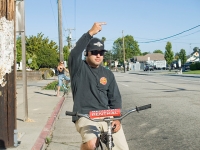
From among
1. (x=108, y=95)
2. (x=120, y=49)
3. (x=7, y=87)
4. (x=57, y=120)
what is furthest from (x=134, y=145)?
(x=120, y=49)

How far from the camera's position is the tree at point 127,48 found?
141625 millimetres

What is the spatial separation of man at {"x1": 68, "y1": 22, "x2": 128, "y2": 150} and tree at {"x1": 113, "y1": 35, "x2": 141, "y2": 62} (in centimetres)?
13610

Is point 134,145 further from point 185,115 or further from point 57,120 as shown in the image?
point 57,120

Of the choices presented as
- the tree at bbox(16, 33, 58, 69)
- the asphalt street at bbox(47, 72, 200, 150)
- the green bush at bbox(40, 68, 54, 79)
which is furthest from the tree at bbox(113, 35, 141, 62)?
the asphalt street at bbox(47, 72, 200, 150)

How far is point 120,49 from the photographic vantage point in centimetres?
14150

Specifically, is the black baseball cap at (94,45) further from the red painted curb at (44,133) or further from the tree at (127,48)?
the tree at (127,48)

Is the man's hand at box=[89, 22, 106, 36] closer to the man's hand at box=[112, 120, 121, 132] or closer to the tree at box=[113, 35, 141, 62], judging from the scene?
the man's hand at box=[112, 120, 121, 132]

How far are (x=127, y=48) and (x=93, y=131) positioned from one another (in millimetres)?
140155

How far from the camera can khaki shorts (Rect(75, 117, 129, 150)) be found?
11.8 feet

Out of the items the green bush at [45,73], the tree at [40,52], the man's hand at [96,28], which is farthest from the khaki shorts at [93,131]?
the tree at [40,52]

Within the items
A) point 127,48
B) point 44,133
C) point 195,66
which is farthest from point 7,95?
point 127,48

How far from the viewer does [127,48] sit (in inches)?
5625

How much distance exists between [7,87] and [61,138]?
85.6 inches

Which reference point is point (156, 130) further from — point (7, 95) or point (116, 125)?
point (116, 125)
